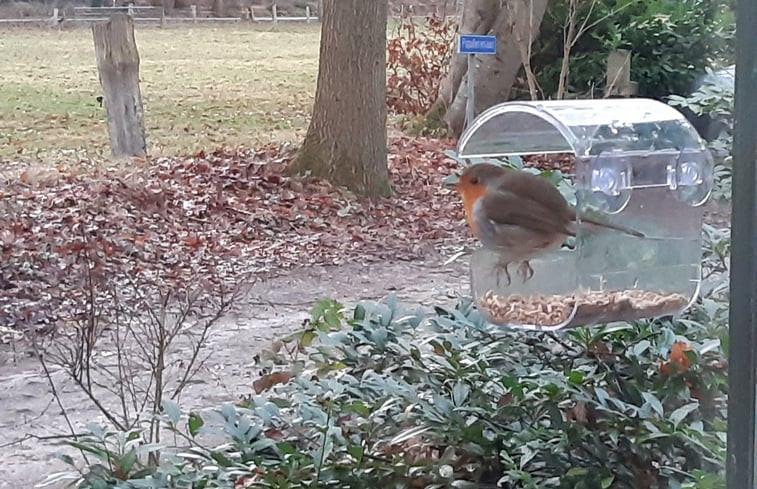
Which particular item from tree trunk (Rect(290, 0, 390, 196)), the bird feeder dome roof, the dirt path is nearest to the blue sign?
tree trunk (Rect(290, 0, 390, 196))

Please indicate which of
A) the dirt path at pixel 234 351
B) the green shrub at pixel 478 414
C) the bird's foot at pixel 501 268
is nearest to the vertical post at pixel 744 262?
→ the green shrub at pixel 478 414

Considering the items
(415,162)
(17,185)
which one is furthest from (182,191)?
(415,162)

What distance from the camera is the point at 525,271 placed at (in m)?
0.99

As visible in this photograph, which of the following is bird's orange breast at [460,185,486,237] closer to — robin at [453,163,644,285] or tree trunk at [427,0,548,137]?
robin at [453,163,644,285]

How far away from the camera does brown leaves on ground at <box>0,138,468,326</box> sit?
2373mm

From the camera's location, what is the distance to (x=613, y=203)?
95 cm

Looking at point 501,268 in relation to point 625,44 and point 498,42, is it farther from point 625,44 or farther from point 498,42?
point 498,42

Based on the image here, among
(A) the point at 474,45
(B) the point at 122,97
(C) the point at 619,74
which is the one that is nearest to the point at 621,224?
(A) the point at 474,45

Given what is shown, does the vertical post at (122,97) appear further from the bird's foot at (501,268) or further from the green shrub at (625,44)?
the bird's foot at (501,268)

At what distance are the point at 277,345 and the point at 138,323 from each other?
737 millimetres

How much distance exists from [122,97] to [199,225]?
0.70 meters

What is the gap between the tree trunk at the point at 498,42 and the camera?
373cm

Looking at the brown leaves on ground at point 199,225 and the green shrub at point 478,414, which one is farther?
the brown leaves on ground at point 199,225

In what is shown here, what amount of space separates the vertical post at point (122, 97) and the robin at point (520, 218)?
2.48m
